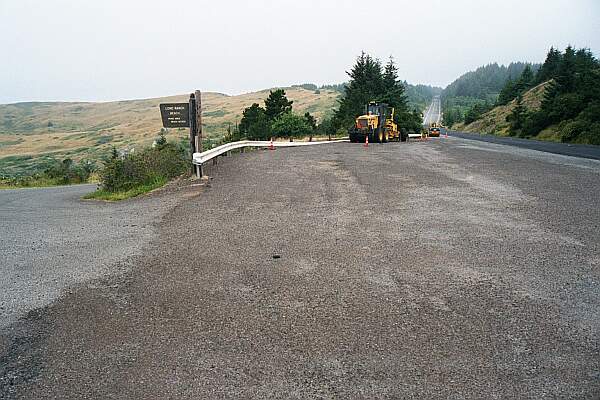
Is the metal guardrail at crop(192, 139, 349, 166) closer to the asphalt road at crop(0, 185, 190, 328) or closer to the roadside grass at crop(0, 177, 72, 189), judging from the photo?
the asphalt road at crop(0, 185, 190, 328)

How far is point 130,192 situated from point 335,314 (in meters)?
9.67

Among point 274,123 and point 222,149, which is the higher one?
point 274,123

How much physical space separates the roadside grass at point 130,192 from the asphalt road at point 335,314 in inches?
164

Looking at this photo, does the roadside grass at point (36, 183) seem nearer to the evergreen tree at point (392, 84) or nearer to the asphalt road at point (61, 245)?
the asphalt road at point (61, 245)

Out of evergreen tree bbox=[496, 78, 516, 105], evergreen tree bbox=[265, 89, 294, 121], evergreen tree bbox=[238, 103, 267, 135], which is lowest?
evergreen tree bbox=[238, 103, 267, 135]

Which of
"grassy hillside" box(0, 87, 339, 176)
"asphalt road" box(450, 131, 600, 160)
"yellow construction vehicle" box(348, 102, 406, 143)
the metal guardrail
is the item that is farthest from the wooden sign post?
"grassy hillside" box(0, 87, 339, 176)

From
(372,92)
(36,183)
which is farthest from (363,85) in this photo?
(36,183)

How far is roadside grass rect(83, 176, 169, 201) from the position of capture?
11.7 metres

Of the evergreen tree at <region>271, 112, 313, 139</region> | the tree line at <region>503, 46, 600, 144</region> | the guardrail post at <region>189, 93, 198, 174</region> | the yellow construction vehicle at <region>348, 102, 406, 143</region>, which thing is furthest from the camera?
the evergreen tree at <region>271, 112, 313, 139</region>

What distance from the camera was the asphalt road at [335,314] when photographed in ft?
10.3

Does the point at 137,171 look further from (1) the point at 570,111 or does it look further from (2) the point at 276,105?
(1) the point at 570,111

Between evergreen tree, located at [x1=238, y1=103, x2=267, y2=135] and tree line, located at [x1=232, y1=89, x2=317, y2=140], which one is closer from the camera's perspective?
tree line, located at [x1=232, y1=89, x2=317, y2=140]

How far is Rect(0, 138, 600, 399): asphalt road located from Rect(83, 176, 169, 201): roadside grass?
4175 mm

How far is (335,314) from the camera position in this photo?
4.14 m
